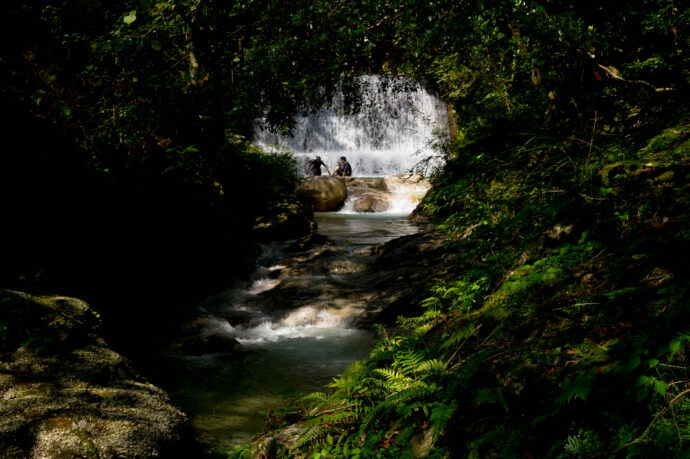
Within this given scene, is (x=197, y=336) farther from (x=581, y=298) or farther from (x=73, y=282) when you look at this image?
(x=581, y=298)

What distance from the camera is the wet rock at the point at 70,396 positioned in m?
2.63

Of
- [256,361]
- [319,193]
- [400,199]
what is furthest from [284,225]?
[400,199]

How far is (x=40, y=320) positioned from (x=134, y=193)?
3.53 metres

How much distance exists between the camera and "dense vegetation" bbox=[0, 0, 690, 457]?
183cm

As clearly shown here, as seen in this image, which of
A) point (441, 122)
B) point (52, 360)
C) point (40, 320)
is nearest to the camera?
point (52, 360)

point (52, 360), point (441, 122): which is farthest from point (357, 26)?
point (441, 122)

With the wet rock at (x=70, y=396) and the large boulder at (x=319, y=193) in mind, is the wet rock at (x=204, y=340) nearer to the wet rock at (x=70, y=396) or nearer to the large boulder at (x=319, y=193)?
the wet rock at (x=70, y=396)

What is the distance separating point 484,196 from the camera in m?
4.73

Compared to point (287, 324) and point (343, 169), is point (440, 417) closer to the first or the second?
point (287, 324)

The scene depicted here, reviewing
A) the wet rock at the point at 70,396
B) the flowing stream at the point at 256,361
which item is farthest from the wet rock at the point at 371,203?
the wet rock at the point at 70,396

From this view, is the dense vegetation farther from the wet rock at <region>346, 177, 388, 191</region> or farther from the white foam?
the wet rock at <region>346, 177, 388, 191</region>

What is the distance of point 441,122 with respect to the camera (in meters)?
29.8

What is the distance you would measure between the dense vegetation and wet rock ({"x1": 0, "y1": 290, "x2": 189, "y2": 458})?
99 centimetres

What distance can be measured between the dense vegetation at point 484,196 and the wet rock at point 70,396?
99cm
